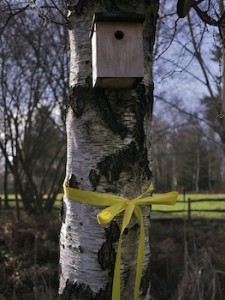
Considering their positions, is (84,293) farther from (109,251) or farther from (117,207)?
(117,207)

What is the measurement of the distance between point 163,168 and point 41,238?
26145 millimetres

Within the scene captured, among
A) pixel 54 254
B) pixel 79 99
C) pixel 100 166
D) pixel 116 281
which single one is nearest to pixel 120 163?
pixel 100 166

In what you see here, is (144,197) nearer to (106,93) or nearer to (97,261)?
(97,261)

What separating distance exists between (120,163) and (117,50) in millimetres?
515

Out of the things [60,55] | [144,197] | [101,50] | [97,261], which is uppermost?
[60,55]

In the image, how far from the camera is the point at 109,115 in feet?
6.47

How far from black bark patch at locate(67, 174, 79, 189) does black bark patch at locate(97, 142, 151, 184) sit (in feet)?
0.44

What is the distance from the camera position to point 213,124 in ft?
38.8

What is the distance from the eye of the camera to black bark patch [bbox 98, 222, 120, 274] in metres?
1.94

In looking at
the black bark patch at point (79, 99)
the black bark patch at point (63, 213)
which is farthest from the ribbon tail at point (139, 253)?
the black bark patch at point (79, 99)

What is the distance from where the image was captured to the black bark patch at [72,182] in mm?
1995

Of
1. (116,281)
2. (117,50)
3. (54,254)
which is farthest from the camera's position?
(54,254)

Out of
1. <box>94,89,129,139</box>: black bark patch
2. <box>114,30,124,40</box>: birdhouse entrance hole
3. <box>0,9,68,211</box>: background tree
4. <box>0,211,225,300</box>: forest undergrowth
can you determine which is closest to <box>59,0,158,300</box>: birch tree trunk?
<box>94,89,129,139</box>: black bark patch

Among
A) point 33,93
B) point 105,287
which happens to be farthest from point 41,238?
point 105,287
